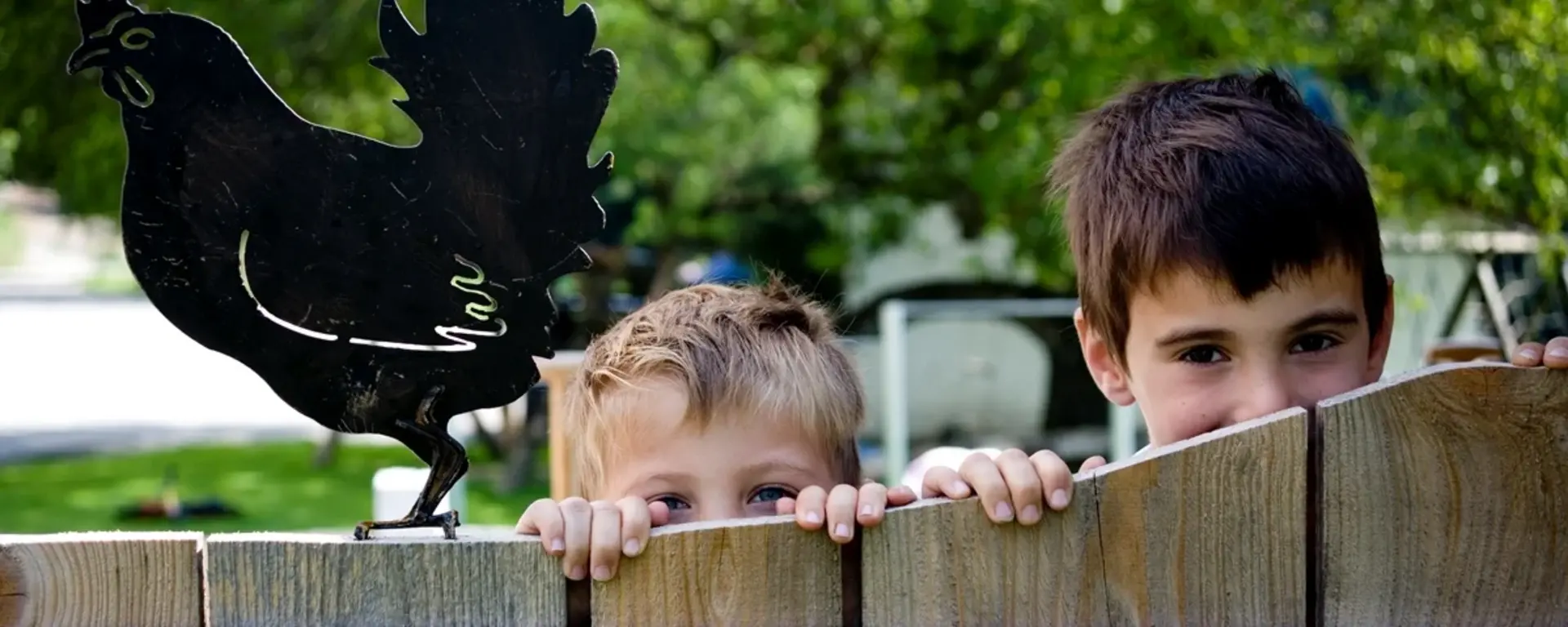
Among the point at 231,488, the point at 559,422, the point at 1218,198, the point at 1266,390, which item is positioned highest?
the point at 231,488

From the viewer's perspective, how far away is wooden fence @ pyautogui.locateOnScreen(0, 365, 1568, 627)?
1246 millimetres

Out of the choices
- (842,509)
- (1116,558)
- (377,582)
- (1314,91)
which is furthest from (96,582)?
(1314,91)

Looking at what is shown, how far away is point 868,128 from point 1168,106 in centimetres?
664

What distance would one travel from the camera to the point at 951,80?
7.92m

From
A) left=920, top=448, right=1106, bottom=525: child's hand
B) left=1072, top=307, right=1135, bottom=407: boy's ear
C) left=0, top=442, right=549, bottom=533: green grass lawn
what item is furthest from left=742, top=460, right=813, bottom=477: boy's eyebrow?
left=0, top=442, right=549, bottom=533: green grass lawn

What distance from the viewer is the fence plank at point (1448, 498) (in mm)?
1245

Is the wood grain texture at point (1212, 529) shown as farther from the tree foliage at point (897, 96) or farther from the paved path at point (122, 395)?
the paved path at point (122, 395)

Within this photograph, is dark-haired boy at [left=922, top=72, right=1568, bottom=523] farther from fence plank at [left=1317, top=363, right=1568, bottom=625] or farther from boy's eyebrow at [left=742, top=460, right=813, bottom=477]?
boy's eyebrow at [left=742, top=460, right=813, bottom=477]

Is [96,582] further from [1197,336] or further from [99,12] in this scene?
[1197,336]

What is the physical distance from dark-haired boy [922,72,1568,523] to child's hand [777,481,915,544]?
0.32 meters

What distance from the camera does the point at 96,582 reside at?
4.16 feet

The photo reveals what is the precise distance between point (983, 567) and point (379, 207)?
639 mm

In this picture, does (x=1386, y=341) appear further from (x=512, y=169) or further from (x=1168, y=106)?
(x=512, y=169)

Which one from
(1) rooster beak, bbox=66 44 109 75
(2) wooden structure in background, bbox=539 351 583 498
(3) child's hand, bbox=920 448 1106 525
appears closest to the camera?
(3) child's hand, bbox=920 448 1106 525
